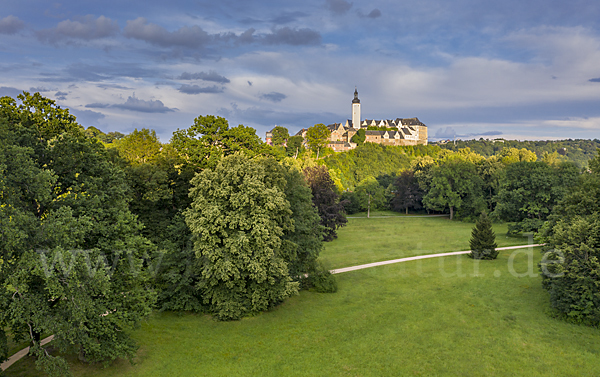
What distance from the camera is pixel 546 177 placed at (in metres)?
42.4

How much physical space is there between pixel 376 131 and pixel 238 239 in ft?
335

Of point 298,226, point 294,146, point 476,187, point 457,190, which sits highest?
point 294,146

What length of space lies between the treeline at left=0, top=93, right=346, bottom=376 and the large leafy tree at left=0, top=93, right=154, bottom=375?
0.05m

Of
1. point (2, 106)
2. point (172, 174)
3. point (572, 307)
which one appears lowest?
point (572, 307)

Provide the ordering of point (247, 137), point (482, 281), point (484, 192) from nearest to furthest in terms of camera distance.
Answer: point (482, 281), point (247, 137), point (484, 192)

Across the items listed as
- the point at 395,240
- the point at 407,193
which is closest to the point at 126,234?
the point at 395,240

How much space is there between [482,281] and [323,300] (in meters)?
11.8

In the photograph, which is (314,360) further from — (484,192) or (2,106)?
(484,192)

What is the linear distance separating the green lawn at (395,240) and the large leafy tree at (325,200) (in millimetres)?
2087

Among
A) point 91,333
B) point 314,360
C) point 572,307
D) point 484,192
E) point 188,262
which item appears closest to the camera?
point 91,333

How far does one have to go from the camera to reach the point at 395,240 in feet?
141

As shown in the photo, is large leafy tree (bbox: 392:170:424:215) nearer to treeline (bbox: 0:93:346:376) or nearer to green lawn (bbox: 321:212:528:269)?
green lawn (bbox: 321:212:528:269)

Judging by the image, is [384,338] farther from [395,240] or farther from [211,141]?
[395,240]

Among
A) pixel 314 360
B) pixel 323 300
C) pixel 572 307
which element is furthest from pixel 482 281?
pixel 314 360
